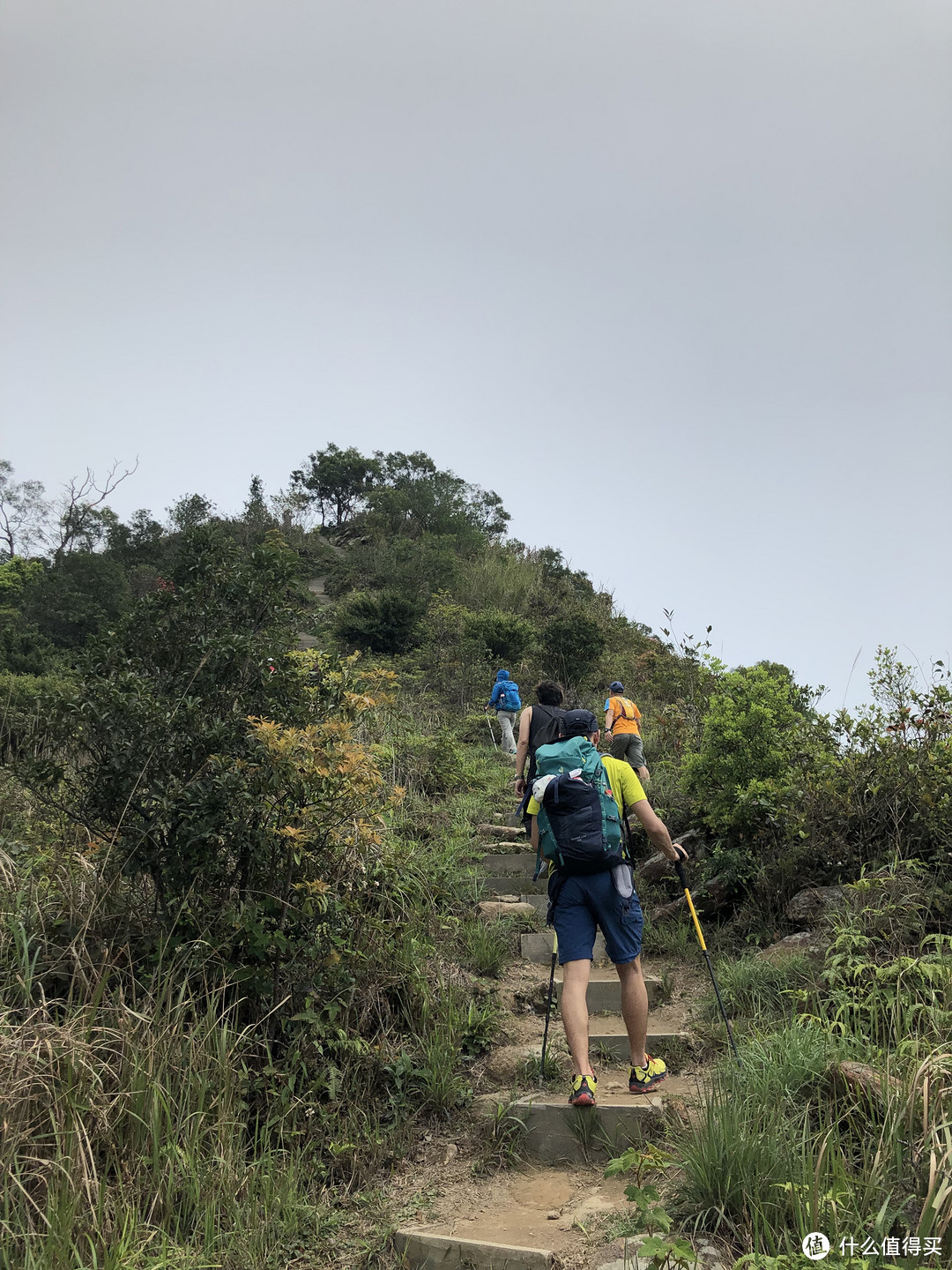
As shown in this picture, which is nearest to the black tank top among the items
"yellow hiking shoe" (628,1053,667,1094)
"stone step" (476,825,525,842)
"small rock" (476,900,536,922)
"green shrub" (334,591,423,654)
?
"small rock" (476,900,536,922)

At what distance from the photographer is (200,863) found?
4082 millimetres

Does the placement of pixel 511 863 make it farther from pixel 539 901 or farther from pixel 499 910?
pixel 499 910

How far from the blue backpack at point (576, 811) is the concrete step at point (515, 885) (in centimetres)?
306

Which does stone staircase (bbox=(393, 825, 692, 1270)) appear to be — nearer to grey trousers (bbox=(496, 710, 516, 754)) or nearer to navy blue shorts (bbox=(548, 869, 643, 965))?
navy blue shorts (bbox=(548, 869, 643, 965))

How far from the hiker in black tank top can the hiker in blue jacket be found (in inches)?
193

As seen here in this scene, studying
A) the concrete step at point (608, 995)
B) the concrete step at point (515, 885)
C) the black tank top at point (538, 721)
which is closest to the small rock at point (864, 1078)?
the concrete step at point (608, 995)

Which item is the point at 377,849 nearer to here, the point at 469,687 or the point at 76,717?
the point at 76,717

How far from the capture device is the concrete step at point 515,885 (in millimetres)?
7367

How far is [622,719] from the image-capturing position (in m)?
9.08

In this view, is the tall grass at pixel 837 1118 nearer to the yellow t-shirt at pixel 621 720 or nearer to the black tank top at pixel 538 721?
the black tank top at pixel 538 721

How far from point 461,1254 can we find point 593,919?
1.57 metres

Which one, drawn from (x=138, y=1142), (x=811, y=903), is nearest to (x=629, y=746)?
(x=811, y=903)

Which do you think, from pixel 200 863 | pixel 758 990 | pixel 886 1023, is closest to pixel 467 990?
pixel 758 990

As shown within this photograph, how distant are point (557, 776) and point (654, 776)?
5.30 meters
